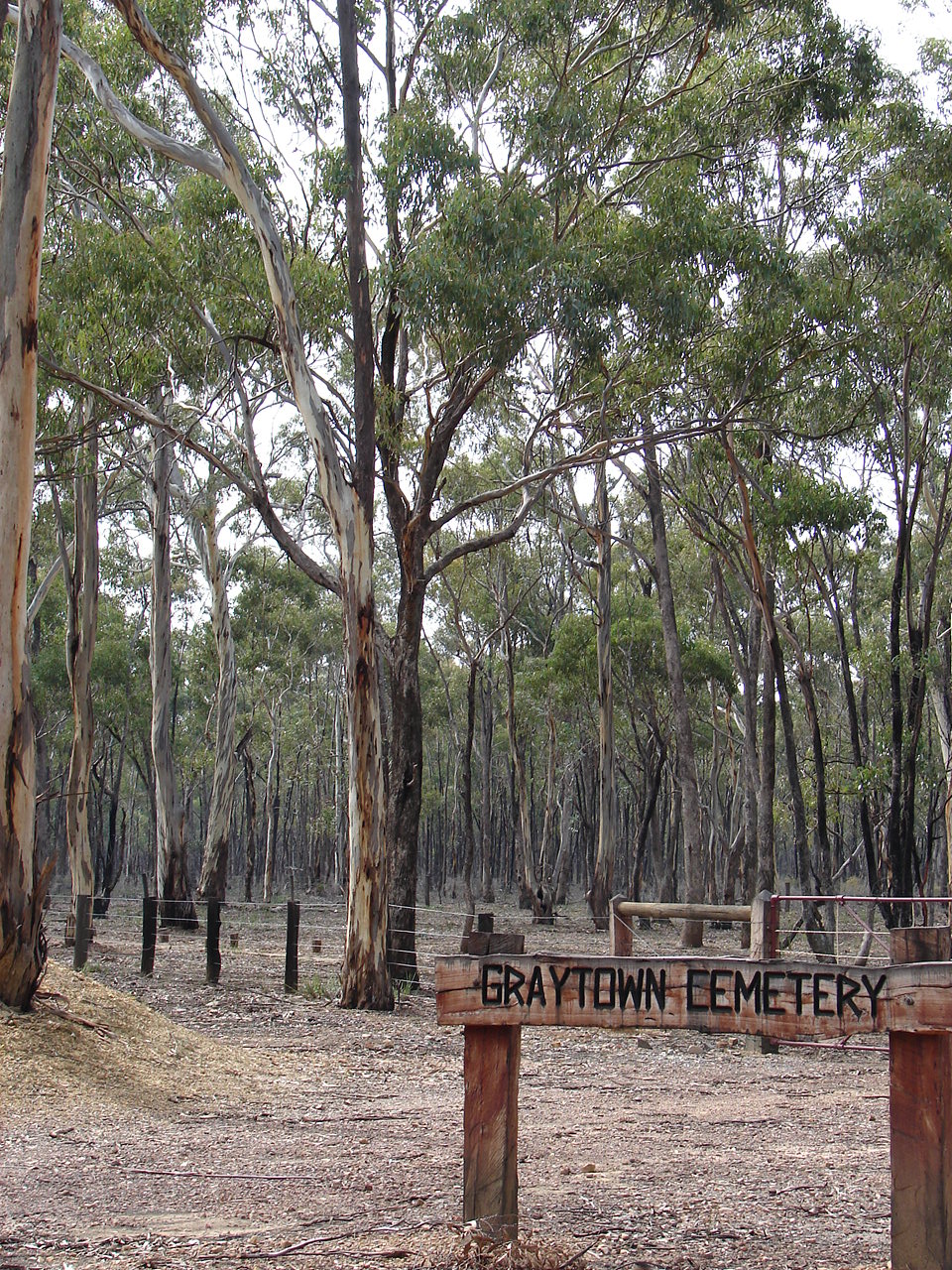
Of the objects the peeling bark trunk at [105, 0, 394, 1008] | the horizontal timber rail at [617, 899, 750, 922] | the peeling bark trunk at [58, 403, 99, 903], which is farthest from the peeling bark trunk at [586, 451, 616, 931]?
the horizontal timber rail at [617, 899, 750, 922]

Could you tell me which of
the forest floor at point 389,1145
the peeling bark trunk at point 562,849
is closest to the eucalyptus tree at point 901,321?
the forest floor at point 389,1145

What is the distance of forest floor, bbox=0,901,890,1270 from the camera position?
370cm

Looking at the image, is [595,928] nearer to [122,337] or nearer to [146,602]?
[122,337]

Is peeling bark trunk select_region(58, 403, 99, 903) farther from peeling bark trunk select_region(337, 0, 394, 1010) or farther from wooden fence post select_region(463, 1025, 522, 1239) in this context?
wooden fence post select_region(463, 1025, 522, 1239)

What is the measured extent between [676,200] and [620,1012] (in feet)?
37.4

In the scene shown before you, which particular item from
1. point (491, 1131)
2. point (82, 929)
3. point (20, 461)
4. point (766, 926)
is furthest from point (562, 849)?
point (491, 1131)

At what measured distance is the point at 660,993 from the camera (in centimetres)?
344

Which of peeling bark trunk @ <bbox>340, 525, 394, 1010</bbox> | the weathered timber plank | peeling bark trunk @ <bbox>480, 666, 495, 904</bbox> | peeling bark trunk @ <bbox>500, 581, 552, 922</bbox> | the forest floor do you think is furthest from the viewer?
peeling bark trunk @ <bbox>480, 666, 495, 904</bbox>

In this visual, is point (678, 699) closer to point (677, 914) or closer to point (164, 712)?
point (164, 712)

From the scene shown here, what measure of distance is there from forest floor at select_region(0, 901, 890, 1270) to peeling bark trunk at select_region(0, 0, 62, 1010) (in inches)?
23.7

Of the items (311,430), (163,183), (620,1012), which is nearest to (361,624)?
(311,430)

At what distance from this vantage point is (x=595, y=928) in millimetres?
21938

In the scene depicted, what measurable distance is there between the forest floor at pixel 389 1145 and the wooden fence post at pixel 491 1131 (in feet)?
0.32

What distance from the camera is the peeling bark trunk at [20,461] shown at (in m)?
6.86
